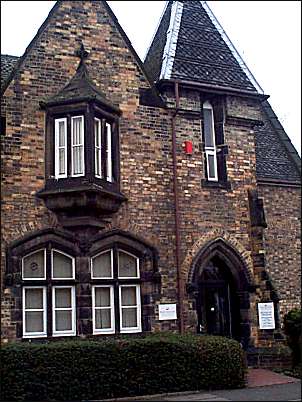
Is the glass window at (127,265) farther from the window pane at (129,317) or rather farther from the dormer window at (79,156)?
the dormer window at (79,156)

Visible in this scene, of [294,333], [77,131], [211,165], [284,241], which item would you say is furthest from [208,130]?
[294,333]

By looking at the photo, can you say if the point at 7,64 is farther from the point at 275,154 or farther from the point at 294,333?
the point at 294,333

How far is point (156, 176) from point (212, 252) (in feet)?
8.93

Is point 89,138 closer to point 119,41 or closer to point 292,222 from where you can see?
point 119,41

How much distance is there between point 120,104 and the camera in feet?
55.4

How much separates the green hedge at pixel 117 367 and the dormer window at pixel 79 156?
3.61 metres

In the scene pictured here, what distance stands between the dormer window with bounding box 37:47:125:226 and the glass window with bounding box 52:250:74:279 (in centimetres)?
83

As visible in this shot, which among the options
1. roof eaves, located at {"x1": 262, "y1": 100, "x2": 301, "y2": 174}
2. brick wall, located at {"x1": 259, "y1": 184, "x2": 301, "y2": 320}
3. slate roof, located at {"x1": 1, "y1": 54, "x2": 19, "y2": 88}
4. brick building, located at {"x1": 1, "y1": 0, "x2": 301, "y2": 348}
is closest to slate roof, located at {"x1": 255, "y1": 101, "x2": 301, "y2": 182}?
roof eaves, located at {"x1": 262, "y1": 100, "x2": 301, "y2": 174}

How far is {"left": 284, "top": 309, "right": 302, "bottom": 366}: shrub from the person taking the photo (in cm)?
1627

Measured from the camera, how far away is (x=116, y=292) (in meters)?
15.8

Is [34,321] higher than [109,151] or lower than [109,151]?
lower

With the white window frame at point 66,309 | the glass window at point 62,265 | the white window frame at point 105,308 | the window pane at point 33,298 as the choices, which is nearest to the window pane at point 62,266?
the glass window at point 62,265

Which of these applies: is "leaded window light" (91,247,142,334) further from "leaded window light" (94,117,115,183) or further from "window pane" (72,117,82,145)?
"window pane" (72,117,82,145)

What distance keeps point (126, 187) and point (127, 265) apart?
6.94 ft
